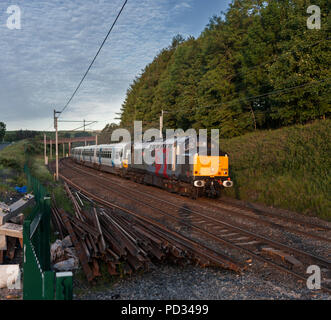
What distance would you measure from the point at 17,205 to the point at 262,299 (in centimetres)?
740

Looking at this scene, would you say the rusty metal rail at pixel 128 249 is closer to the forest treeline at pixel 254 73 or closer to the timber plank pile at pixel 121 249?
the timber plank pile at pixel 121 249

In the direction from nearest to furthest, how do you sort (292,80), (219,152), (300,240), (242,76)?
(300,240)
(219,152)
(292,80)
(242,76)

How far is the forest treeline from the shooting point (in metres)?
19.6

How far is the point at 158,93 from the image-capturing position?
46.9 m

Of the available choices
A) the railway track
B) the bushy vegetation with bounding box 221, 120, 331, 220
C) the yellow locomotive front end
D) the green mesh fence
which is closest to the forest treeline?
the bushy vegetation with bounding box 221, 120, 331, 220

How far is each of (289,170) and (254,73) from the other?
1232cm

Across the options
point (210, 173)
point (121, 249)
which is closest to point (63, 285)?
point (121, 249)

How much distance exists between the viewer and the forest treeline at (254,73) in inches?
773

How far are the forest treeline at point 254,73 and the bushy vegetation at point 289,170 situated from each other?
2.58 m

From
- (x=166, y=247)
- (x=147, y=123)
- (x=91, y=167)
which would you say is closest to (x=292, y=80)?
(x=166, y=247)

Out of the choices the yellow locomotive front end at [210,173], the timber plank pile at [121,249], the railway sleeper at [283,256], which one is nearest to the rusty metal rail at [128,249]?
the timber plank pile at [121,249]

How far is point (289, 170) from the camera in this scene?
16.2 metres

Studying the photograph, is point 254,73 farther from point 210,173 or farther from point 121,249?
point 121,249
